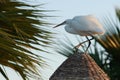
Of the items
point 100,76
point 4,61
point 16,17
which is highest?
point 16,17

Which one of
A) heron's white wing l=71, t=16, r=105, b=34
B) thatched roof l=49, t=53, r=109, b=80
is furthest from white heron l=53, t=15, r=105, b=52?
thatched roof l=49, t=53, r=109, b=80

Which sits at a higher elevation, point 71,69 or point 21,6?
point 21,6

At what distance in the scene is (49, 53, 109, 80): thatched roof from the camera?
20.6 ft

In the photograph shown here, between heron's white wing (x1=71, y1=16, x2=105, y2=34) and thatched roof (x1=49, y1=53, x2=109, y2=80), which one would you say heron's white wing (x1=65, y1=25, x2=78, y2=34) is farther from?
thatched roof (x1=49, y1=53, x2=109, y2=80)

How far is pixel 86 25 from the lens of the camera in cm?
699

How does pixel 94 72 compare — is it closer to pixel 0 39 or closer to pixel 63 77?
pixel 63 77

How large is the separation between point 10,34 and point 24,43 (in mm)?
175

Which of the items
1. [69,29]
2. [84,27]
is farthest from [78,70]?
[69,29]

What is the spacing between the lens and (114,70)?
1061 centimetres

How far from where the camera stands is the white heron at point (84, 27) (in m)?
6.91

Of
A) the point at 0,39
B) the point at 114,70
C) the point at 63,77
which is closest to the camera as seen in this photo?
the point at 0,39

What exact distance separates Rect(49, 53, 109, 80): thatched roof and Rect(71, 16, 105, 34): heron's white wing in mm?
496

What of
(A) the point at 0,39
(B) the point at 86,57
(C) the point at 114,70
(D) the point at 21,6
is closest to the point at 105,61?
(C) the point at 114,70

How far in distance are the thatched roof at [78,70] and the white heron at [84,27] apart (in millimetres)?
471
